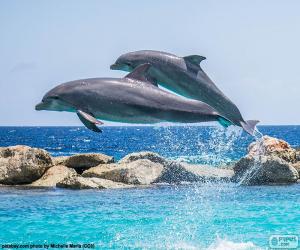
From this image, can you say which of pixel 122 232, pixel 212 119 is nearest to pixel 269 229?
pixel 122 232

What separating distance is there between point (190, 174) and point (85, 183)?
6.16 m

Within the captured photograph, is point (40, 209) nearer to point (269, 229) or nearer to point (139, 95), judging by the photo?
point (269, 229)

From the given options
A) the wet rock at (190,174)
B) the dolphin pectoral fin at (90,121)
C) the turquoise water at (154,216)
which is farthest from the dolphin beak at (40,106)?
the wet rock at (190,174)

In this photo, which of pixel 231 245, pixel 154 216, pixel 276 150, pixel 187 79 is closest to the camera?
pixel 187 79

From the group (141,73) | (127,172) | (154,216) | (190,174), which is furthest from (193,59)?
(190,174)

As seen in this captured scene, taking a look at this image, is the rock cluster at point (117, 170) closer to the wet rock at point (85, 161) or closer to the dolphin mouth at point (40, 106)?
the wet rock at point (85, 161)

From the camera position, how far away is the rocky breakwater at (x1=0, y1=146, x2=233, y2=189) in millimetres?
21672

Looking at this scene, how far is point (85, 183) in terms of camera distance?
68.5 ft

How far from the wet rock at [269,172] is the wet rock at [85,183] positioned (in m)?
5.10

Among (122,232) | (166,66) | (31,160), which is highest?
(166,66)

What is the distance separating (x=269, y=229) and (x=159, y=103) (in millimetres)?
10156

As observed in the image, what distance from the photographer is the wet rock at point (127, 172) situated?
22094 mm

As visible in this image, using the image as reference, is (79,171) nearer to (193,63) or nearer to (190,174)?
(190,174)

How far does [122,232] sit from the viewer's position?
14445 mm
